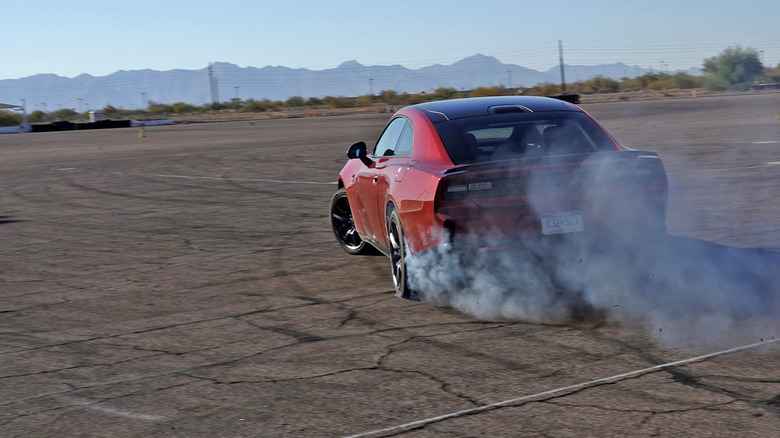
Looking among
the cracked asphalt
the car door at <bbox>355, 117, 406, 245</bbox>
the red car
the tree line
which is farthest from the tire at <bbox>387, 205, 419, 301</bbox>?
the tree line

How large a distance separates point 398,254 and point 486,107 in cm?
139

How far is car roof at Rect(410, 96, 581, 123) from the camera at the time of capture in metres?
7.41

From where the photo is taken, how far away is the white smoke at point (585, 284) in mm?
6230

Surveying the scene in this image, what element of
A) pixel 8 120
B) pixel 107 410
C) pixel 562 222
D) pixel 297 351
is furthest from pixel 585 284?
pixel 8 120

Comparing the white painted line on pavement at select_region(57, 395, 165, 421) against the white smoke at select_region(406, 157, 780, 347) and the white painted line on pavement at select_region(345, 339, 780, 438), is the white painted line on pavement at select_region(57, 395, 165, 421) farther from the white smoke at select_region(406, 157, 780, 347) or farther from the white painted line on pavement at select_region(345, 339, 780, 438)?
the white smoke at select_region(406, 157, 780, 347)

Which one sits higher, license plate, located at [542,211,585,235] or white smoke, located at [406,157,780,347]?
license plate, located at [542,211,585,235]

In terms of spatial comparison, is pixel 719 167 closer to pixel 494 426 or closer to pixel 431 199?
pixel 431 199

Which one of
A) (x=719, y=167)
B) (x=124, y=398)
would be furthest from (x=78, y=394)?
(x=719, y=167)

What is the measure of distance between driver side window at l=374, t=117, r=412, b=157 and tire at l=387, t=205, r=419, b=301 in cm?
63

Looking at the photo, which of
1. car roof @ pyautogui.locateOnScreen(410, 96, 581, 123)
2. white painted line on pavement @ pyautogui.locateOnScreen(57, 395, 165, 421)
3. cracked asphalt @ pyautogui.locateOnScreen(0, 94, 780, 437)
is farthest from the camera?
car roof @ pyautogui.locateOnScreen(410, 96, 581, 123)

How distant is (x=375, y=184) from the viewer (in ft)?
26.3

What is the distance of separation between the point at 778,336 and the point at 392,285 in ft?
10.6

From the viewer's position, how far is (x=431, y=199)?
6516 millimetres

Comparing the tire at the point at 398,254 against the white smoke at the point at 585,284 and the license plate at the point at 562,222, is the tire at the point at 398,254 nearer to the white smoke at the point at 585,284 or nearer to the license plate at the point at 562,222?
the white smoke at the point at 585,284
